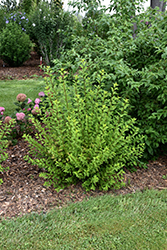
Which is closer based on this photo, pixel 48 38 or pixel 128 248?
pixel 128 248

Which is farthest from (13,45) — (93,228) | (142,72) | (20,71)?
(93,228)

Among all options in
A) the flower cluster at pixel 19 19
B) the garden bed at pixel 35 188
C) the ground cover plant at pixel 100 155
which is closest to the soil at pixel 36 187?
the garden bed at pixel 35 188

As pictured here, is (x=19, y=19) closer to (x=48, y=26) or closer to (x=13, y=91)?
(x=48, y=26)

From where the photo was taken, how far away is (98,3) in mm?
4344

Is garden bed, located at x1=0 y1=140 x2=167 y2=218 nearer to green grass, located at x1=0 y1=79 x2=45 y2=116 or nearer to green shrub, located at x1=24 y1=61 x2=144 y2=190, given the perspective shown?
green shrub, located at x1=24 y1=61 x2=144 y2=190

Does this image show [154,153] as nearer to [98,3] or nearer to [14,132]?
[14,132]

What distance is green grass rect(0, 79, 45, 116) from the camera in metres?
5.75

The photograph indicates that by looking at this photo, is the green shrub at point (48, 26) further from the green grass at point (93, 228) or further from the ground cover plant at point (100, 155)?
the green grass at point (93, 228)

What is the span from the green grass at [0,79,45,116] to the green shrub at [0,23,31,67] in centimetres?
245

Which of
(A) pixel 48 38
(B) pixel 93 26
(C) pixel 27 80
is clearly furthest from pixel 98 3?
(A) pixel 48 38

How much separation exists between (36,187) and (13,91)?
187 inches

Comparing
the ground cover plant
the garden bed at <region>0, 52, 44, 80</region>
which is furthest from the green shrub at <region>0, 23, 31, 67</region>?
the ground cover plant

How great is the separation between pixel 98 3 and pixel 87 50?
3.40 ft

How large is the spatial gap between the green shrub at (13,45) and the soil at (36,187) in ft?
24.8
